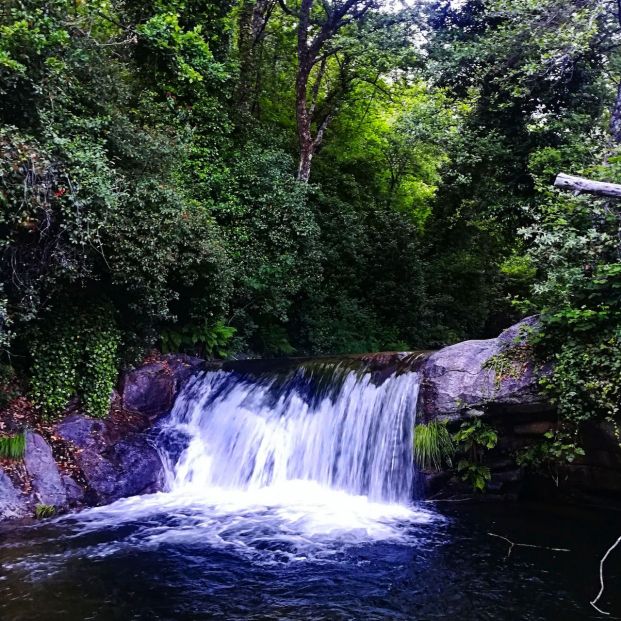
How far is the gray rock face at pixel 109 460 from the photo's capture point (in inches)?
314

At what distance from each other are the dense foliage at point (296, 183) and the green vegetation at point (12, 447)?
971 millimetres

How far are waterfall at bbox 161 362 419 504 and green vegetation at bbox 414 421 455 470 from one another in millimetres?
194

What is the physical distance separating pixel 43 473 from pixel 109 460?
990 mm

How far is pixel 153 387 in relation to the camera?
10.2 m

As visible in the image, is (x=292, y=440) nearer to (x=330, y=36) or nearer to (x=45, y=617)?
(x=45, y=617)

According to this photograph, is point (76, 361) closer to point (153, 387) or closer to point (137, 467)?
point (153, 387)

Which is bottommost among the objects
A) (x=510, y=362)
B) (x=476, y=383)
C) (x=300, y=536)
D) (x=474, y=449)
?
(x=300, y=536)

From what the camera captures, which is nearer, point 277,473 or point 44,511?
point 44,511

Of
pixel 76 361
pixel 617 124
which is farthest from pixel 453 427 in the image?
pixel 76 361

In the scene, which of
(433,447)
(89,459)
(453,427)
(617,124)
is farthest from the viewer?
(617,124)

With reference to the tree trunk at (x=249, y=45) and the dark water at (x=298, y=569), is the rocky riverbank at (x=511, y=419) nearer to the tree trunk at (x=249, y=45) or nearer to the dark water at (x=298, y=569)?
the dark water at (x=298, y=569)

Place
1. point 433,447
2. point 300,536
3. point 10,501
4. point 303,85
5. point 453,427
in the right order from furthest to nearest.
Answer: point 303,85 < point 453,427 < point 433,447 < point 10,501 < point 300,536

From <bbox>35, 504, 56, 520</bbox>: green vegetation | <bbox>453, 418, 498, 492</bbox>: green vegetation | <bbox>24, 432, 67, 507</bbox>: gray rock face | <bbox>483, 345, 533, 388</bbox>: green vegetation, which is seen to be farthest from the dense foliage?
<bbox>35, 504, 56, 520</bbox>: green vegetation

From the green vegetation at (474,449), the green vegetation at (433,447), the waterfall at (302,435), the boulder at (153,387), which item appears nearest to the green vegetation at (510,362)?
the green vegetation at (474,449)
